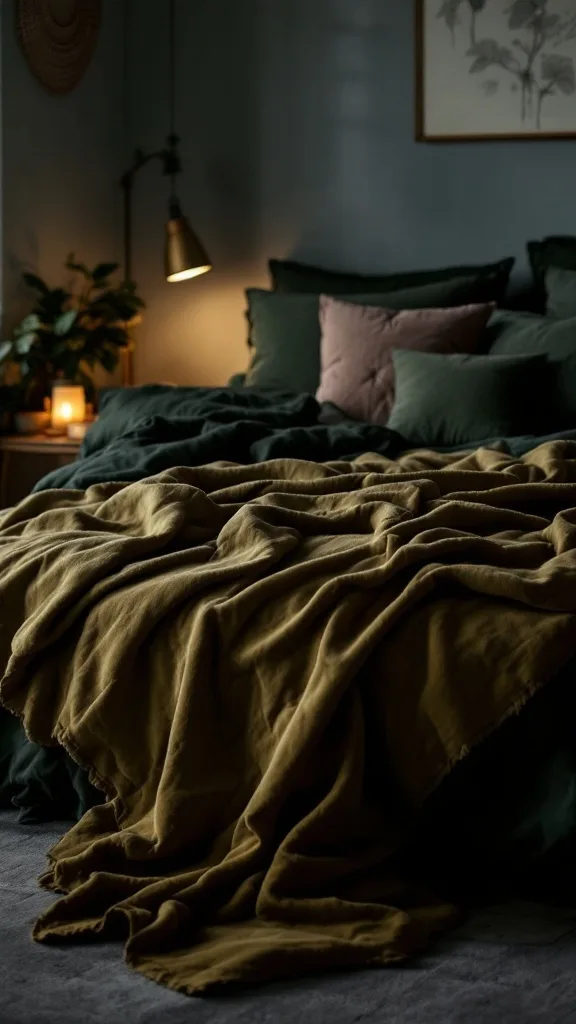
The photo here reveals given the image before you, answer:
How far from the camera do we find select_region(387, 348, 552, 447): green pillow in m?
3.88

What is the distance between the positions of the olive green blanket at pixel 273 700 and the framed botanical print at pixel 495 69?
2491 millimetres

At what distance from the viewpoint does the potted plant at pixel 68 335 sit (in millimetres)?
4742

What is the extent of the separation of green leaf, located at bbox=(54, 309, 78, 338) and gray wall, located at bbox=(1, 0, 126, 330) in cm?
21

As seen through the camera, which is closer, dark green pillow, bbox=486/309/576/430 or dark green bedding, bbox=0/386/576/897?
dark green bedding, bbox=0/386/576/897

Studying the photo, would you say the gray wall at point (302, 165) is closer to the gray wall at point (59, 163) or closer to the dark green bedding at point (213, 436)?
the gray wall at point (59, 163)

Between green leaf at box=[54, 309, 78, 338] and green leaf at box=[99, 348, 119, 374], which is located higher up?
green leaf at box=[54, 309, 78, 338]

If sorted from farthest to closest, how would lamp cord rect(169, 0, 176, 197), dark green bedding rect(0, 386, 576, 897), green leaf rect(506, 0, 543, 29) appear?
lamp cord rect(169, 0, 176, 197), green leaf rect(506, 0, 543, 29), dark green bedding rect(0, 386, 576, 897)

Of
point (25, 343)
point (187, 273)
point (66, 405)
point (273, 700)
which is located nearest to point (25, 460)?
point (66, 405)

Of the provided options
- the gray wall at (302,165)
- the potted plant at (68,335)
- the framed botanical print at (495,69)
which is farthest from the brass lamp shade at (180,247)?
the framed botanical print at (495,69)

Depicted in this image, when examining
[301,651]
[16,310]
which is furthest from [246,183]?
[301,651]

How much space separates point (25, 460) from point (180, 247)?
0.94 meters

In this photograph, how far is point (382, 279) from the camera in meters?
4.86

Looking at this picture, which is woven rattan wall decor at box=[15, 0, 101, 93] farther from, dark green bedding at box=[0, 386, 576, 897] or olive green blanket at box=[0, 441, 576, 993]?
olive green blanket at box=[0, 441, 576, 993]

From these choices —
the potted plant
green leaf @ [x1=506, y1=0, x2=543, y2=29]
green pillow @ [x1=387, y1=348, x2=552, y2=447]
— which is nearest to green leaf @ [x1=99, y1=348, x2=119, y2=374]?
the potted plant
